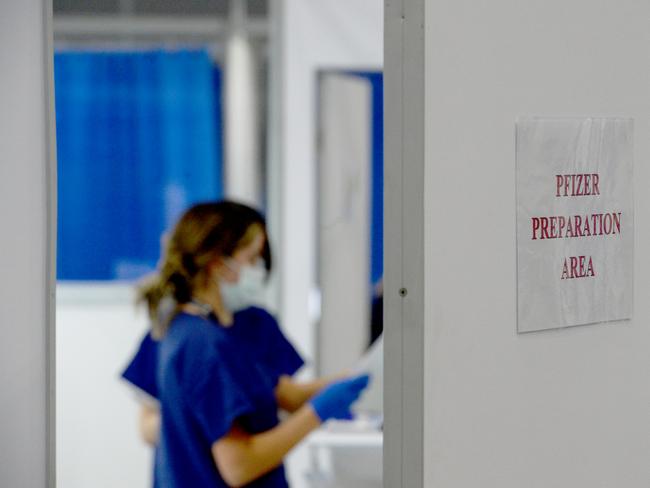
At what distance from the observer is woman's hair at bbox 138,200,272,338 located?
2.36 meters

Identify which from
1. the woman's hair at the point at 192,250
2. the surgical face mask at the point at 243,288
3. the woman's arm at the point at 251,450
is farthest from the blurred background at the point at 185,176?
the woman's arm at the point at 251,450

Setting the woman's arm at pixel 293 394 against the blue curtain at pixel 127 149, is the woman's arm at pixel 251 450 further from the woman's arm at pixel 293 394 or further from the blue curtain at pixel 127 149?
the blue curtain at pixel 127 149

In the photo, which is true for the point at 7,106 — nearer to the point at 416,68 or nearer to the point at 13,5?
the point at 13,5

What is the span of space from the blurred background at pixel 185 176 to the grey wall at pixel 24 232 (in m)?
2.25

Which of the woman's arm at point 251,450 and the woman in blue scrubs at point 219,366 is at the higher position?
the woman in blue scrubs at point 219,366

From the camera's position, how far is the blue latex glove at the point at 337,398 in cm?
232

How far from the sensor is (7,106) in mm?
1299

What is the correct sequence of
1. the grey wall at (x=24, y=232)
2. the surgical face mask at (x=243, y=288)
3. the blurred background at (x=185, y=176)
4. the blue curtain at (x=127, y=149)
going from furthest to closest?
1. the blue curtain at (x=127, y=149)
2. the blurred background at (x=185, y=176)
3. the surgical face mask at (x=243, y=288)
4. the grey wall at (x=24, y=232)

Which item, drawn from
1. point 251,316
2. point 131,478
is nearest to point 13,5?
point 251,316

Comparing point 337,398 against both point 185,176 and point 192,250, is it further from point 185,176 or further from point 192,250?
point 185,176
